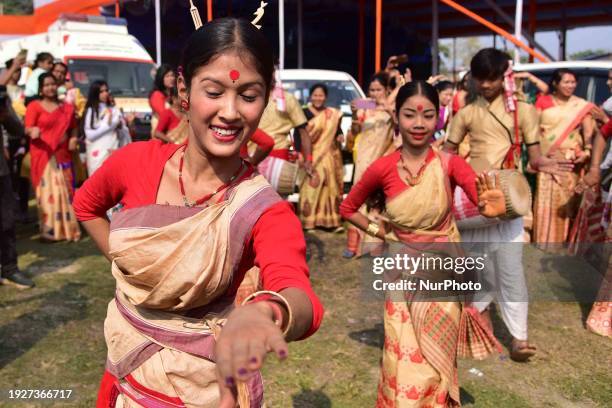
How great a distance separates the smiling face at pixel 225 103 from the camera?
1572 mm

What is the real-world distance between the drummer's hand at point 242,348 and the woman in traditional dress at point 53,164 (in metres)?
6.85

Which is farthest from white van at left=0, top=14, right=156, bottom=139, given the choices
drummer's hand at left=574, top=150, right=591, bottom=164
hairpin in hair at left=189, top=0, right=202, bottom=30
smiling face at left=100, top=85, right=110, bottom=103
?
hairpin in hair at left=189, top=0, right=202, bottom=30

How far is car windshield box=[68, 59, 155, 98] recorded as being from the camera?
10820 millimetres

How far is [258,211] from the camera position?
1.58m

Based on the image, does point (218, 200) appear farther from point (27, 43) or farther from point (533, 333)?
point (27, 43)

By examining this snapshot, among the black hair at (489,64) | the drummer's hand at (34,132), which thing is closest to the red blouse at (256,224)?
the black hair at (489,64)

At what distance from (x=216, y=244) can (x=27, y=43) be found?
39.8 feet

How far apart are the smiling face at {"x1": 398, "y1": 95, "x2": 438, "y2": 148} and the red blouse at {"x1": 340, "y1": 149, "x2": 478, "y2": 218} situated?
11 centimetres

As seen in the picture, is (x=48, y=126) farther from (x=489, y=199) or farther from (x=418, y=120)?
(x=489, y=199)

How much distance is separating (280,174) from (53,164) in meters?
3.63

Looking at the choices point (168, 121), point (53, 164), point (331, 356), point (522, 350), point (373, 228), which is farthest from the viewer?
point (53, 164)

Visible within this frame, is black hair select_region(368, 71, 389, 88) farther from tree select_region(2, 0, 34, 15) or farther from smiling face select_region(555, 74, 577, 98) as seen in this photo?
tree select_region(2, 0, 34, 15)

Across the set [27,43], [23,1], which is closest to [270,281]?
[27,43]

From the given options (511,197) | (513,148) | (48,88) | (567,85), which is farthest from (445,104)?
(511,197)
